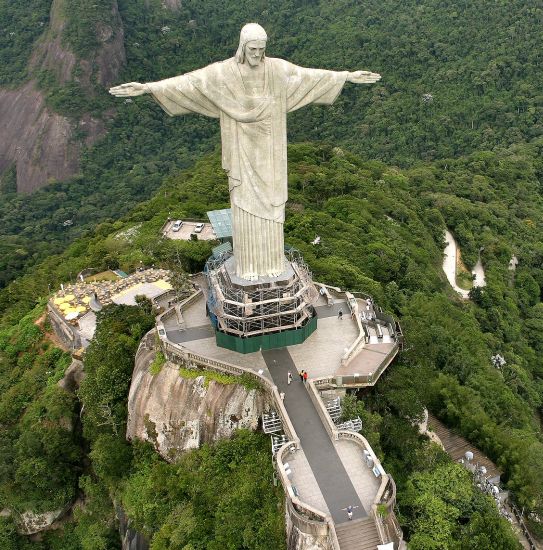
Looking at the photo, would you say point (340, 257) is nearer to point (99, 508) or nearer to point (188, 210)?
point (188, 210)

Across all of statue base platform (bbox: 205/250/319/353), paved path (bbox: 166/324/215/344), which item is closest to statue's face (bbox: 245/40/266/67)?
statue base platform (bbox: 205/250/319/353)

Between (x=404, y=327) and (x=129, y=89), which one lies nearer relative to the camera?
(x=129, y=89)

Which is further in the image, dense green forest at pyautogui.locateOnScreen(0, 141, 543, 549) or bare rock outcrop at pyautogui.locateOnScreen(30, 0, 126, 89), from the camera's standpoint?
bare rock outcrop at pyautogui.locateOnScreen(30, 0, 126, 89)

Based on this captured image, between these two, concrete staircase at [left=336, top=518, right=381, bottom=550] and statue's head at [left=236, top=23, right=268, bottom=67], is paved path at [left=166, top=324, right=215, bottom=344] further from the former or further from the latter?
statue's head at [left=236, top=23, right=268, bottom=67]

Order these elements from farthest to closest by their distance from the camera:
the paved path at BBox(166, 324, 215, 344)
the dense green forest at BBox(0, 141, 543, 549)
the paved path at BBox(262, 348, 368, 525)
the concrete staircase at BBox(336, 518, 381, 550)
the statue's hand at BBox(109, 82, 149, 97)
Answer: the paved path at BBox(166, 324, 215, 344) → the dense green forest at BBox(0, 141, 543, 549) → the statue's hand at BBox(109, 82, 149, 97) → the paved path at BBox(262, 348, 368, 525) → the concrete staircase at BBox(336, 518, 381, 550)

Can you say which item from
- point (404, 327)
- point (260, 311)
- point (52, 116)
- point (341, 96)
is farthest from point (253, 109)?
point (52, 116)

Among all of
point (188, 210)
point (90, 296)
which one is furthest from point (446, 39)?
point (90, 296)

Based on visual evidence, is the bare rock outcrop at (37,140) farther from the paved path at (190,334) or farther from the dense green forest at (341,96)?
the paved path at (190,334)

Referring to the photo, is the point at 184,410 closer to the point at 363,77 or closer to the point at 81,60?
the point at 363,77
